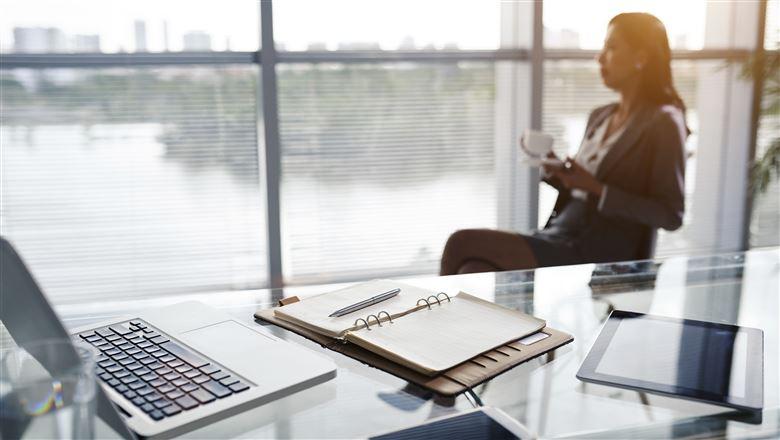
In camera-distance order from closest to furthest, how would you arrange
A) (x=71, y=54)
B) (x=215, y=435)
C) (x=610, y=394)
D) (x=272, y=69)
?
→ (x=215, y=435), (x=610, y=394), (x=71, y=54), (x=272, y=69)

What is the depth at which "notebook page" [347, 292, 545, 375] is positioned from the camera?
0.90 m

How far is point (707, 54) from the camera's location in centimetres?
401

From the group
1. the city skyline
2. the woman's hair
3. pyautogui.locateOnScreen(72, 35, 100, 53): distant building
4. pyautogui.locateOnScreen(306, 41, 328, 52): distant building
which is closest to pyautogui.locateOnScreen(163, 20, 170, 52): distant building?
the city skyline

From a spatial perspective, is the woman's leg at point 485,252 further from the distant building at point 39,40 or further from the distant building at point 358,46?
the distant building at point 39,40

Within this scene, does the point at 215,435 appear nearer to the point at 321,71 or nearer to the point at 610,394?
the point at 610,394

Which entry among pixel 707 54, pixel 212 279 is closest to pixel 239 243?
pixel 212 279

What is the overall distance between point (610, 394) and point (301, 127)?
2808 mm

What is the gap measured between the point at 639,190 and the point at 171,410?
2.05 meters

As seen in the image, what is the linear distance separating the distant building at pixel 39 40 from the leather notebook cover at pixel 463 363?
8.40ft

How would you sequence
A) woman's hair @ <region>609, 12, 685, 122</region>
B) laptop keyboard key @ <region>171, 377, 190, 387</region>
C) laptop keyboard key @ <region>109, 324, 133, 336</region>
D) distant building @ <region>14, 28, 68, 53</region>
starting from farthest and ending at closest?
distant building @ <region>14, 28, 68, 53</region> → woman's hair @ <region>609, 12, 685, 122</region> → laptop keyboard key @ <region>109, 324, 133, 336</region> → laptop keyboard key @ <region>171, 377, 190, 387</region>

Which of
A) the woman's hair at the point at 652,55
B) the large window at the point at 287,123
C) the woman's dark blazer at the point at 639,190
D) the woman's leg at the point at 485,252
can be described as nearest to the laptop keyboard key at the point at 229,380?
the woman's leg at the point at 485,252

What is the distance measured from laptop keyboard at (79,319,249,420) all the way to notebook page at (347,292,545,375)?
199 millimetres

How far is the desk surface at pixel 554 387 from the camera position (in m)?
0.77

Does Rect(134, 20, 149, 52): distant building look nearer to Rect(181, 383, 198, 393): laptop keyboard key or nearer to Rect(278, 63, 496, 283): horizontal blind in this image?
Rect(278, 63, 496, 283): horizontal blind
